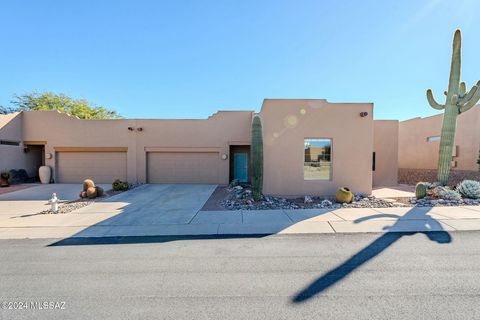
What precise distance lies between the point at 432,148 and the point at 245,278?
18687 millimetres

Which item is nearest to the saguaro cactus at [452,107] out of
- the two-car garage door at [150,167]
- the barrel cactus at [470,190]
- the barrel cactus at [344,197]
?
the barrel cactus at [470,190]

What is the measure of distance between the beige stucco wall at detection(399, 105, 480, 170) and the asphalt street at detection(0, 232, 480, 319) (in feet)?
40.6

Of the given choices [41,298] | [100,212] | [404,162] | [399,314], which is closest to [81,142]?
[100,212]

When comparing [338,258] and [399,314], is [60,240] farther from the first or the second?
[399,314]

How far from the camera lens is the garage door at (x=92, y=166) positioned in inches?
536

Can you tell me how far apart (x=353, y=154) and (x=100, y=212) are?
33.5 ft

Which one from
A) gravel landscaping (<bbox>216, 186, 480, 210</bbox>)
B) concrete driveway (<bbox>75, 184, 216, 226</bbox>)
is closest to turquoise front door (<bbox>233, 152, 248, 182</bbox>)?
concrete driveway (<bbox>75, 184, 216, 226</bbox>)

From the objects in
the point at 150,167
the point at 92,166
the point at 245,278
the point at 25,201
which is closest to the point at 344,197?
the point at 245,278

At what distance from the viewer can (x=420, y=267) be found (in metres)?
3.43

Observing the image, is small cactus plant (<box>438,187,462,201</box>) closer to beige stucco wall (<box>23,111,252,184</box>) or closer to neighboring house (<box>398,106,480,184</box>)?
neighboring house (<box>398,106,480,184</box>)

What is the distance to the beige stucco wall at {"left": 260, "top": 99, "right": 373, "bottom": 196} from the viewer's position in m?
9.27

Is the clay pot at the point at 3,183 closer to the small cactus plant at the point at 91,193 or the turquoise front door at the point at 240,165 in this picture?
the small cactus plant at the point at 91,193

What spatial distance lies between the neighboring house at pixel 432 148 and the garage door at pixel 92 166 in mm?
19601

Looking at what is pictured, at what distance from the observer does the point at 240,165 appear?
46.1 ft
